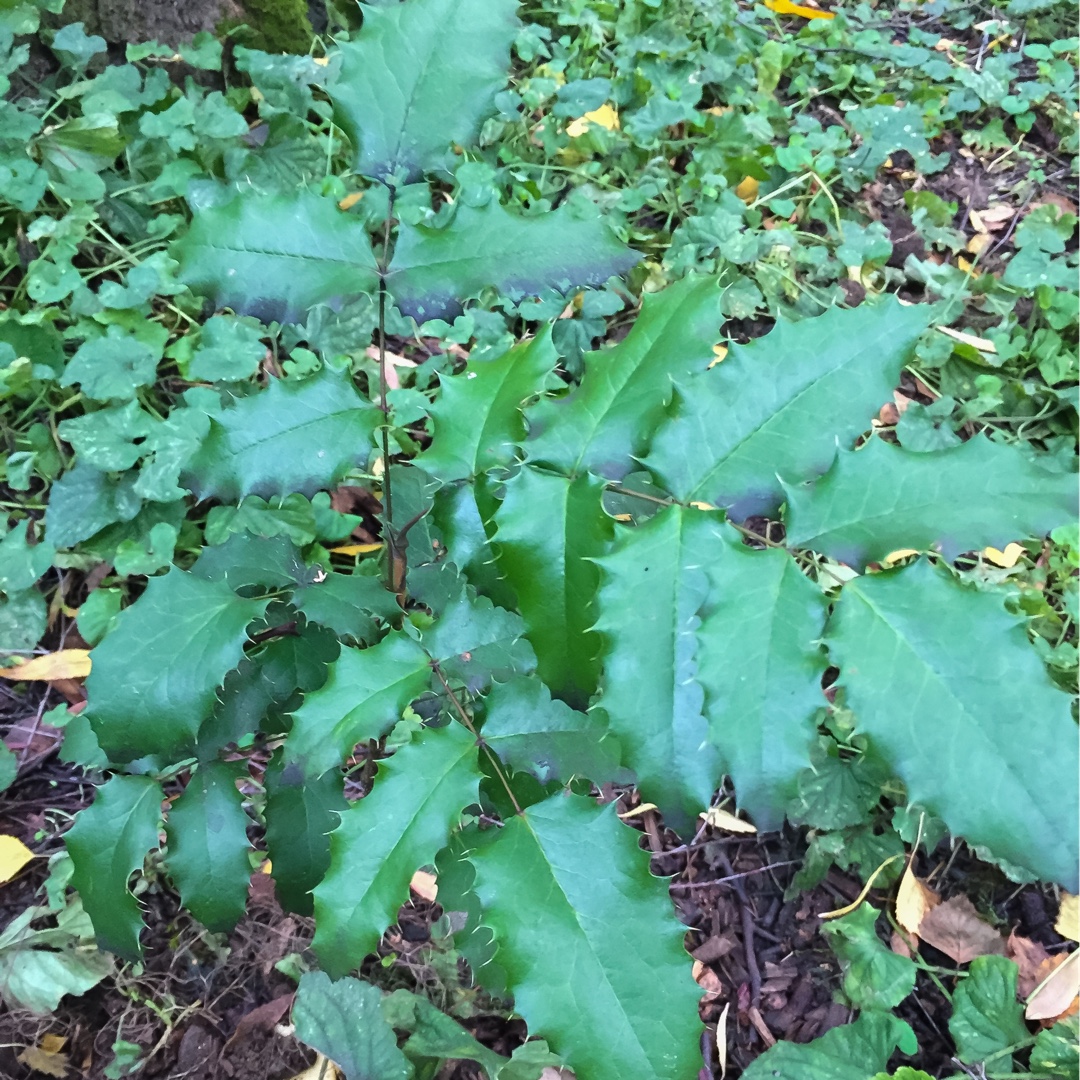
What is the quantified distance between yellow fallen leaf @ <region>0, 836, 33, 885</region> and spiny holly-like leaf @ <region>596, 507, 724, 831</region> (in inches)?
54.2

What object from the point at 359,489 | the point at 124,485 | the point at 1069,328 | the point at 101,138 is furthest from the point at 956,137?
the point at 124,485

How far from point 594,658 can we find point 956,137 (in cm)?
291

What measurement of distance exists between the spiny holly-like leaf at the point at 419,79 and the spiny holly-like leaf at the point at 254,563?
51 cm

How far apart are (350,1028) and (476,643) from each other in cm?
70

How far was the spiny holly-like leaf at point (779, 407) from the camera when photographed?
78 centimetres

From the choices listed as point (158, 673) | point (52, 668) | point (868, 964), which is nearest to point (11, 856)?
point (52, 668)

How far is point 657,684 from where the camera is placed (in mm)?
715

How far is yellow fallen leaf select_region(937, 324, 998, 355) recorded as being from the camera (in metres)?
2.31

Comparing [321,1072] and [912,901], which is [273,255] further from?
[912,901]

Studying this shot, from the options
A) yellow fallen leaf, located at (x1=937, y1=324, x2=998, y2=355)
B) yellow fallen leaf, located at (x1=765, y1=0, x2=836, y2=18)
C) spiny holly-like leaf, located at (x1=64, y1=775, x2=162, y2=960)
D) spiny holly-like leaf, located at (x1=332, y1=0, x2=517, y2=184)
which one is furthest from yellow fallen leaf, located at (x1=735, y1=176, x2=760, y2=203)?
spiny holly-like leaf, located at (x1=64, y1=775, x2=162, y2=960)

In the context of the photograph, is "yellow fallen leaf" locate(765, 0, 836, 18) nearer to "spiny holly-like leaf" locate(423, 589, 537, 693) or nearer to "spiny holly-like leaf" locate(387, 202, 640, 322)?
"spiny holly-like leaf" locate(387, 202, 640, 322)

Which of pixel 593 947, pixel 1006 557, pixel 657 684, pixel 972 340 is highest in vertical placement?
pixel 657 684

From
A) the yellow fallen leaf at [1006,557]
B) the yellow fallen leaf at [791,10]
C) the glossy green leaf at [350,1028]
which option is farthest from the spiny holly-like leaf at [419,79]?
the yellow fallen leaf at [791,10]

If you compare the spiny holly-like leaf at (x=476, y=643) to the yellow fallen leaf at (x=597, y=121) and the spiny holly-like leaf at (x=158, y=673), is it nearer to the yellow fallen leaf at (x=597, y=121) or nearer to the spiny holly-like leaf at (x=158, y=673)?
the spiny holly-like leaf at (x=158, y=673)
